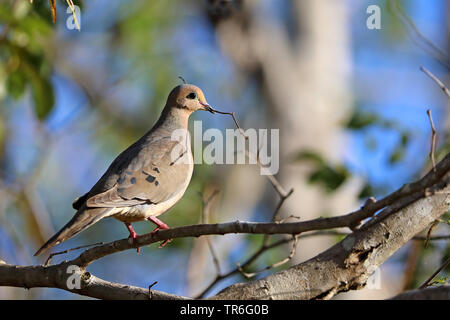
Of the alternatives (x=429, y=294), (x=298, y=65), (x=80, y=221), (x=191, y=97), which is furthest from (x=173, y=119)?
(x=298, y=65)

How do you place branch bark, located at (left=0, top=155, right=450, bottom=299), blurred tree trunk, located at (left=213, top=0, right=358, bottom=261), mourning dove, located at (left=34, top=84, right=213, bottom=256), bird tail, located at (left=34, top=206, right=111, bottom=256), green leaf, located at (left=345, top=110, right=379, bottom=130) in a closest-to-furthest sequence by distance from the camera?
branch bark, located at (left=0, top=155, right=450, bottom=299), bird tail, located at (left=34, top=206, right=111, bottom=256), mourning dove, located at (left=34, top=84, right=213, bottom=256), green leaf, located at (left=345, top=110, right=379, bottom=130), blurred tree trunk, located at (left=213, top=0, right=358, bottom=261)

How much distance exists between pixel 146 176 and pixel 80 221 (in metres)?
0.66

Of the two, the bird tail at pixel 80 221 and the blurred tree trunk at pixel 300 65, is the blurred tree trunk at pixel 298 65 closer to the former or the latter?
the blurred tree trunk at pixel 300 65

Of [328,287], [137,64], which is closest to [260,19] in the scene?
[137,64]

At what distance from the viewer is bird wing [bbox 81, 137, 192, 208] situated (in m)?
3.41

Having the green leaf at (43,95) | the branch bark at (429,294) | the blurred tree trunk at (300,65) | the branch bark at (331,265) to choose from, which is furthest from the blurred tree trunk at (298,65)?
the branch bark at (429,294)

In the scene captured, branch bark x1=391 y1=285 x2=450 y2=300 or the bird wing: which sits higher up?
the bird wing

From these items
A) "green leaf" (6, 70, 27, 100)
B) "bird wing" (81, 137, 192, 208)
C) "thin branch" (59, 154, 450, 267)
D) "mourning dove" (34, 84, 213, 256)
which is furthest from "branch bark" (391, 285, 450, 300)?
"green leaf" (6, 70, 27, 100)

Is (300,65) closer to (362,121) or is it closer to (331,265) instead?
(362,121)

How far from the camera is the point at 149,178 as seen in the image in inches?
143

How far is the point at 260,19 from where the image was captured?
8586 mm

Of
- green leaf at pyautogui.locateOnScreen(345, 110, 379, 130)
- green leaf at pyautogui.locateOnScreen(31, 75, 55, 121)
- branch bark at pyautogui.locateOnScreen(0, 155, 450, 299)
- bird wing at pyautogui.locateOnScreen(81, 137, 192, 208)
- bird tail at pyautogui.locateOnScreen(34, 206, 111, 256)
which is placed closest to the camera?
branch bark at pyautogui.locateOnScreen(0, 155, 450, 299)

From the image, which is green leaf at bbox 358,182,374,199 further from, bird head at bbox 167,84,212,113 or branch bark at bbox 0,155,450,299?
branch bark at bbox 0,155,450,299

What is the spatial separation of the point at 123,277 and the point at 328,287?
658 centimetres
